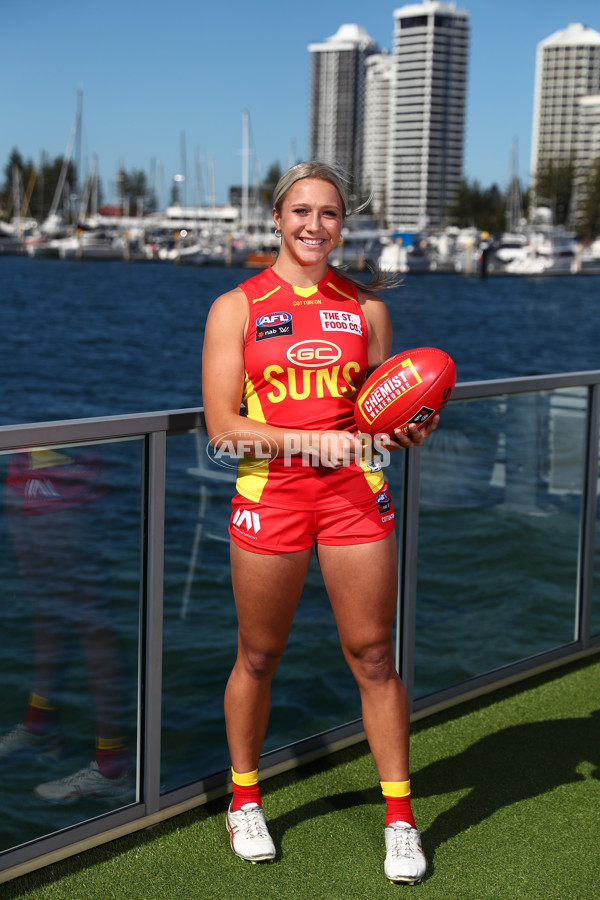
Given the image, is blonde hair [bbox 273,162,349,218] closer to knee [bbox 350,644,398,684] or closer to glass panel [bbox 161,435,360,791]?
glass panel [bbox 161,435,360,791]

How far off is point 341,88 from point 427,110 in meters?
30.8

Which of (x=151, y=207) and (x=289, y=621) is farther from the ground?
(x=151, y=207)

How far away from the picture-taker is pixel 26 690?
2.39 meters

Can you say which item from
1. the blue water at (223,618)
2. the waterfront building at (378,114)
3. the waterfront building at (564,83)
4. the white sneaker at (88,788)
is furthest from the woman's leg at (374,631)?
the waterfront building at (378,114)

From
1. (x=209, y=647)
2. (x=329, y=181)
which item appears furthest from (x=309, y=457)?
(x=209, y=647)

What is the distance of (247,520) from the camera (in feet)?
7.48

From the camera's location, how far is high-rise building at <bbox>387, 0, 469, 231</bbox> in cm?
16338

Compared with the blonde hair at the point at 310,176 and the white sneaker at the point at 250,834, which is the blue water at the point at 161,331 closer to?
the blonde hair at the point at 310,176

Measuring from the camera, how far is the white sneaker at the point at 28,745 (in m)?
2.36

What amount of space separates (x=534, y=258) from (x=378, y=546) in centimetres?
8476

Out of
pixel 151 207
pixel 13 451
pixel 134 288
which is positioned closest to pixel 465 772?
pixel 13 451

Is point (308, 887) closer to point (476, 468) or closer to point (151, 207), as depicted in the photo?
point (476, 468)

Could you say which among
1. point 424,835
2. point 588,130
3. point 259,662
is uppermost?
point 588,130

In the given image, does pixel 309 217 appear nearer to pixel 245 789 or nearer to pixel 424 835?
pixel 245 789
